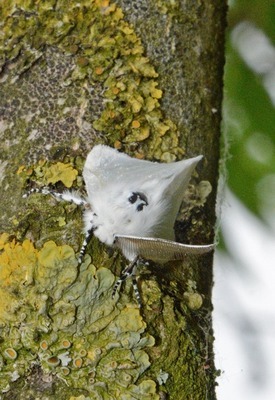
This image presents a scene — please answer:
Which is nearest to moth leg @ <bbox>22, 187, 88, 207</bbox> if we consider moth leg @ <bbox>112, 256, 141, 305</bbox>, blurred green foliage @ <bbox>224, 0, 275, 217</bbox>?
moth leg @ <bbox>112, 256, 141, 305</bbox>

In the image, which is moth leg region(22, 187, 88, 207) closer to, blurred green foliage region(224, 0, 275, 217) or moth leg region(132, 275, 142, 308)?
moth leg region(132, 275, 142, 308)

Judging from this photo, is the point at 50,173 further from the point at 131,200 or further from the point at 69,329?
the point at 69,329

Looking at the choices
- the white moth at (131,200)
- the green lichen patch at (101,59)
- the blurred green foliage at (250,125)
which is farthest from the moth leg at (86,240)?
the blurred green foliage at (250,125)

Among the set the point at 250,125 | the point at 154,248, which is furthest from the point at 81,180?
the point at 250,125

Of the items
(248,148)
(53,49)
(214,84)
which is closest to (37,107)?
(53,49)

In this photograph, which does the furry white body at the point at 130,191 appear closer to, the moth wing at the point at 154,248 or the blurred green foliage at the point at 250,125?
the moth wing at the point at 154,248

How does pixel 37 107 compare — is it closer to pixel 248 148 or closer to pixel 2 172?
pixel 2 172
